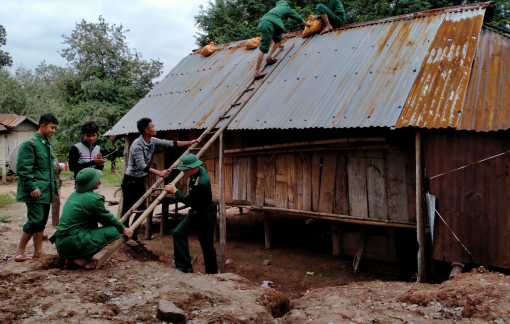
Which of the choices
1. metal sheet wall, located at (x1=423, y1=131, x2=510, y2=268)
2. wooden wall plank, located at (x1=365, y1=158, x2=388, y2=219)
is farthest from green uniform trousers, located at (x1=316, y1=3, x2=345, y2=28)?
metal sheet wall, located at (x1=423, y1=131, x2=510, y2=268)

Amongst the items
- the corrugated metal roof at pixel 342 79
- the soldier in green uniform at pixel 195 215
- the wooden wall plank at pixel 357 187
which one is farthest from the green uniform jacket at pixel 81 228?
the wooden wall plank at pixel 357 187

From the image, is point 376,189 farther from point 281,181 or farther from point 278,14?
point 278,14

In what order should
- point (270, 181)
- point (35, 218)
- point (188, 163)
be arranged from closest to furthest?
point (35, 218) → point (188, 163) → point (270, 181)

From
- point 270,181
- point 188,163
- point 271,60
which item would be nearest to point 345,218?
point 270,181

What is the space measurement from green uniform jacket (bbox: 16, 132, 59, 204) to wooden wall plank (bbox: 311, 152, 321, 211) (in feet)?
14.4

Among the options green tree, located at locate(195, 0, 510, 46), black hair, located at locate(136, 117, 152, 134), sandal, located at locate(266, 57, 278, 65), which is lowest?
black hair, located at locate(136, 117, 152, 134)

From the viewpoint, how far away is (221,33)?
62.0 ft

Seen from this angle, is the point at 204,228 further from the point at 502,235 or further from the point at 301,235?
the point at 301,235

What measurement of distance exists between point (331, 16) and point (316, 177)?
405cm

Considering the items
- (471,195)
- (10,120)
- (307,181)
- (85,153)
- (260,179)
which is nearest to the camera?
(471,195)

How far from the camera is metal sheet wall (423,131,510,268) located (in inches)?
174

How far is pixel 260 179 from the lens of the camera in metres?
7.57

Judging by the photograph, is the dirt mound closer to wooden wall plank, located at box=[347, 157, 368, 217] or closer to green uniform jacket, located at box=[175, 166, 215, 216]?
wooden wall plank, located at box=[347, 157, 368, 217]

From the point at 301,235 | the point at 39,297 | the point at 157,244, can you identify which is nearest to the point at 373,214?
the point at 301,235
